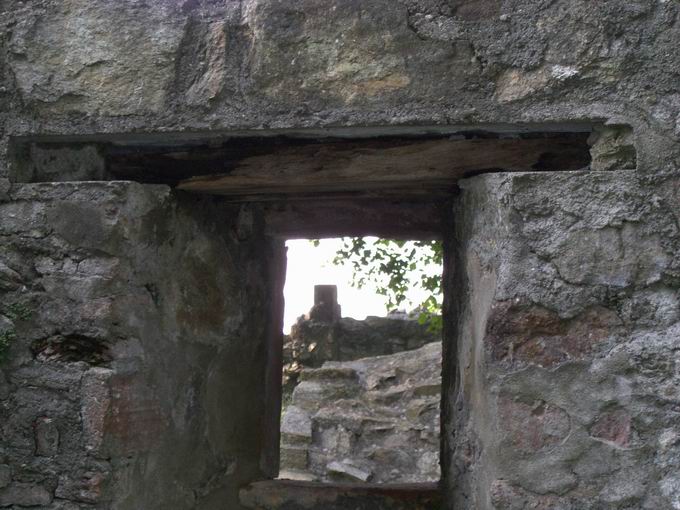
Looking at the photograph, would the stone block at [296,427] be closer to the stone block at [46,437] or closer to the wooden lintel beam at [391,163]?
the wooden lintel beam at [391,163]

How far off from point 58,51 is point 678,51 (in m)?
1.65

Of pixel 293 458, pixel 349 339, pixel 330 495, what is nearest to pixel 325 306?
pixel 349 339

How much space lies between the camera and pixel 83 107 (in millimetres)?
2156

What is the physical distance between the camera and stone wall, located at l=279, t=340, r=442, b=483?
5598 millimetres

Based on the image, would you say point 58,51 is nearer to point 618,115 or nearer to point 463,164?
point 463,164

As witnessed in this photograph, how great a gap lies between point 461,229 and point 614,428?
2.74 feet

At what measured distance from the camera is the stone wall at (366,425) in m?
5.60

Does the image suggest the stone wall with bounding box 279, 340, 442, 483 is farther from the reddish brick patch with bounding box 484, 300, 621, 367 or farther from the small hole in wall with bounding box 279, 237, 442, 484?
the reddish brick patch with bounding box 484, 300, 621, 367

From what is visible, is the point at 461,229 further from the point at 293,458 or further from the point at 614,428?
the point at 293,458

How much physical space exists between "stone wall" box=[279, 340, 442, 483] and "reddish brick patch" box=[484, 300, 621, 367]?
3655 millimetres

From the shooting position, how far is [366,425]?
6.02m

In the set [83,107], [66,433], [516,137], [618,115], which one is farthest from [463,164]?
[66,433]

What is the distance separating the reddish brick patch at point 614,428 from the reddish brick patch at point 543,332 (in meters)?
0.15

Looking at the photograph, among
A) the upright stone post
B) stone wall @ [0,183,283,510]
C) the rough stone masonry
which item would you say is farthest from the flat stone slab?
the upright stone post
